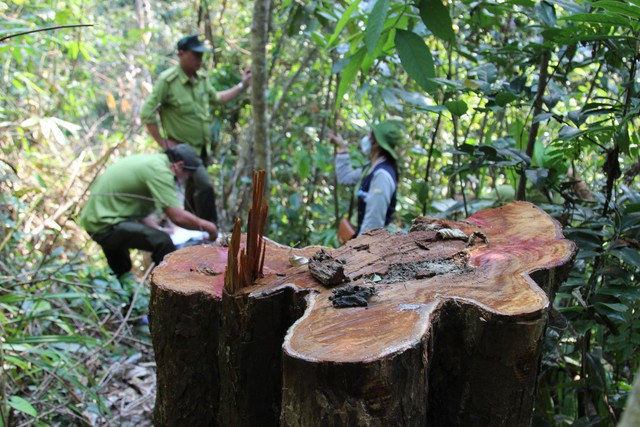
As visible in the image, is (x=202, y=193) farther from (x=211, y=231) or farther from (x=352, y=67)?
(x=352, y=67)

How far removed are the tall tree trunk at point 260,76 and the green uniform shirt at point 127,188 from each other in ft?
2.33

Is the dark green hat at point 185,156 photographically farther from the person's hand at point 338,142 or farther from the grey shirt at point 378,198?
the grey shirt at point 378,198

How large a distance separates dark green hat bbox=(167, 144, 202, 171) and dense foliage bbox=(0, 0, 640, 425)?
0.54 m

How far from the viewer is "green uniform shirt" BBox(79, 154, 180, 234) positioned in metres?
4.09

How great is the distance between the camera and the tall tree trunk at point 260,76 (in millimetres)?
4008

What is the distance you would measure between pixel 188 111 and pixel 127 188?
1.22m

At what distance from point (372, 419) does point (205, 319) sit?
0.78 meters

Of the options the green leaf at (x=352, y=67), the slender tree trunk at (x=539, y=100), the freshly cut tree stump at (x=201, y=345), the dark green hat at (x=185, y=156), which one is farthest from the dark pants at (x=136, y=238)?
the slender tree trunk at (x=539, y=100)

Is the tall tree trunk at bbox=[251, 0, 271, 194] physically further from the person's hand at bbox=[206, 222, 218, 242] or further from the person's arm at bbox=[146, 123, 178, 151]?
the person's arm at bbox=[146, 123, 178, 151]

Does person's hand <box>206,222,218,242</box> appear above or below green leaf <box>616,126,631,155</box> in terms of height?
below

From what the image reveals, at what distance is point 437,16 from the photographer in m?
2.04

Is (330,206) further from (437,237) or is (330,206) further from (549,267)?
(549,267)

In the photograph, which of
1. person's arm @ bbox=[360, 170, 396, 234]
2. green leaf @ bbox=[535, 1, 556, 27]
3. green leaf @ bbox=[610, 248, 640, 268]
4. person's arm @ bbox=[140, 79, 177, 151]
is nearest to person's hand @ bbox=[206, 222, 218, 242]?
person's arm @ bbox=[140, 79, 177, 151]

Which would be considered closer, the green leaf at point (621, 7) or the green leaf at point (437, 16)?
the green leaf at point (621, 7)
